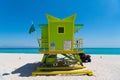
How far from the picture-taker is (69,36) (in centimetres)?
1494

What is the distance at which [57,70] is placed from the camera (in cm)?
1535

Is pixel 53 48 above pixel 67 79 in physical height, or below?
above

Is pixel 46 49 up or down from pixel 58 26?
down

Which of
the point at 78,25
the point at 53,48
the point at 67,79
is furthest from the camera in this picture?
the point at 78,25

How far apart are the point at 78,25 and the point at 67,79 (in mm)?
5692

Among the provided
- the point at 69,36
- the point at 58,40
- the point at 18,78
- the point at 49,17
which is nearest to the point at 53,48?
the point at 58,40

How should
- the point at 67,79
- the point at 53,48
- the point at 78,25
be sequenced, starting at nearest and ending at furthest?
the point at 67,79 < the point at 53,48 < the point at 78,25

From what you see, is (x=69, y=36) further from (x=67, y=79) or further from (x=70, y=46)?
(x=67, y=79)

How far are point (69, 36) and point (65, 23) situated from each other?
1171 millimetres

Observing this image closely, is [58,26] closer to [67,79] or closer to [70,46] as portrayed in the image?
[70,46]

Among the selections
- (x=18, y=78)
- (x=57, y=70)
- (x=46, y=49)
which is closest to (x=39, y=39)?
(x=46, y=49)

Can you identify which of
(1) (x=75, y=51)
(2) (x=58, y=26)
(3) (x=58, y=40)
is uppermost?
(2) (x=58, y=26)

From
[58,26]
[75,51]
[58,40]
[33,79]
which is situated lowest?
[33,79]

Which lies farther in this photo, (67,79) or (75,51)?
(75,51)
